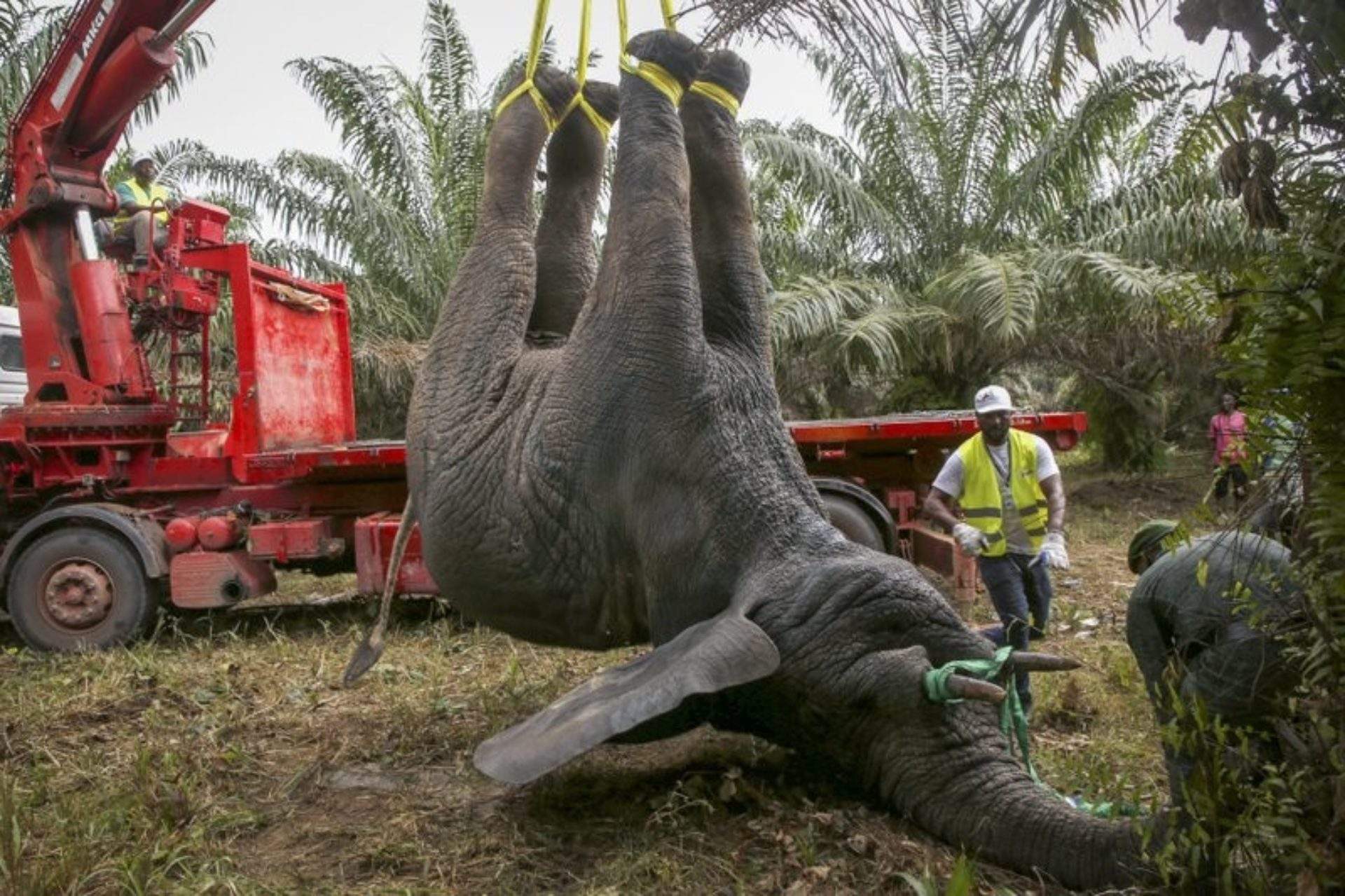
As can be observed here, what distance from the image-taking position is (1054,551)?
6180 millimetres

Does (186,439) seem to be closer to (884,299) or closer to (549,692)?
(549,692)

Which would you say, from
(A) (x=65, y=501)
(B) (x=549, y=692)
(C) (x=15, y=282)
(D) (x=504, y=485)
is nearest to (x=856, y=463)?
(B) (x=549, y=692)

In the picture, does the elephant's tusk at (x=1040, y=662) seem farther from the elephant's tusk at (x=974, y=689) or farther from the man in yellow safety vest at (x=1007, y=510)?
the man in yellow safety vest at (x=1007, y=510)

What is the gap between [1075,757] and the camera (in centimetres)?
454

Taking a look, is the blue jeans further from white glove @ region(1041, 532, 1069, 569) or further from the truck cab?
the truck cab

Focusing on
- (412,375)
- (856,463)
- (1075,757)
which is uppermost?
(412,375)

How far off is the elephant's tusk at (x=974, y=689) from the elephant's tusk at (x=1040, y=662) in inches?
6.4

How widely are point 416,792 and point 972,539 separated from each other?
332cm

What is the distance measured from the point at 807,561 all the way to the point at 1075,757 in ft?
5.75

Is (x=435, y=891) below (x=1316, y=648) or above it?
below

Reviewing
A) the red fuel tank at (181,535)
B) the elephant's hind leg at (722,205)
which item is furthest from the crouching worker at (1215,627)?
the red fuel tank at (181,535)

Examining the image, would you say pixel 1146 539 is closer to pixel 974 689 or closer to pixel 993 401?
pixel 974 689

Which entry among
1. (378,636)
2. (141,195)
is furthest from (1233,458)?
(141,195)

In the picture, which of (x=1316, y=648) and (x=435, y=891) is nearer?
(x=1316, y=648)
